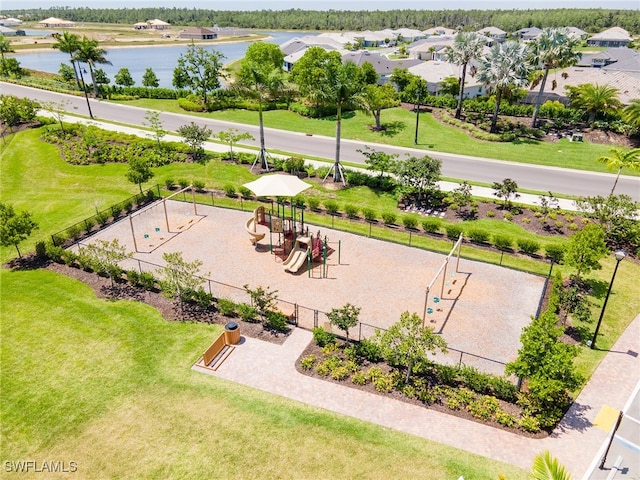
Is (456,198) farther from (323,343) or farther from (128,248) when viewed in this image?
(128,248)

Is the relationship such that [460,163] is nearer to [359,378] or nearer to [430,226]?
[430,226]

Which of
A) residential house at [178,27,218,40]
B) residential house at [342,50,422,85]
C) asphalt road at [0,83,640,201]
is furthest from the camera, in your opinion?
residential house at [178,27,218,40]

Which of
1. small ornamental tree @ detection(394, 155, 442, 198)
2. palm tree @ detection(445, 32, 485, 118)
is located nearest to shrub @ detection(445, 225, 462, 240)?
small ornamental tree @ detection(394, 155, 442, 198)

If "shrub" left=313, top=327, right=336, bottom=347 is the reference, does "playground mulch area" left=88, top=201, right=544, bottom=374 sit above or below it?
below

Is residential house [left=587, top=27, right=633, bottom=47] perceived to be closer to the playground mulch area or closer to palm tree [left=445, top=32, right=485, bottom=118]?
palm tree [left=445, top=32, right=485, bottom=118]

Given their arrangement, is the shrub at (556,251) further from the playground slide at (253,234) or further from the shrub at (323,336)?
the playground slide at (253,234)

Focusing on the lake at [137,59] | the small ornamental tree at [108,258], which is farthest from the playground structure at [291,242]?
the lake at [137,59]
